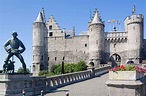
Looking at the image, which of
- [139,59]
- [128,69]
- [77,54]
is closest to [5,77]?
[128,69]

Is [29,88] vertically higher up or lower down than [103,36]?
lower down

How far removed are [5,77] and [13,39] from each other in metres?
2.45

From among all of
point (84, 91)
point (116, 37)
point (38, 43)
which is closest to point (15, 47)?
point (84, 91)

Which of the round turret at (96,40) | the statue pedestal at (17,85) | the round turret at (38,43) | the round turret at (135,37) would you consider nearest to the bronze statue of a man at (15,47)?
the statue pedestal at (17,85)

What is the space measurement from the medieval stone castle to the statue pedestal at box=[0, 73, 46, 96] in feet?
136

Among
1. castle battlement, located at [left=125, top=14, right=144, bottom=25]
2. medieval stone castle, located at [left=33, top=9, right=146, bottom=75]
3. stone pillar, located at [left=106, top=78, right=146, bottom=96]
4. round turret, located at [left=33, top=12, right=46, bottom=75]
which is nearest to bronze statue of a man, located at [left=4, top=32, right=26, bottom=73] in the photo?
stone pillar, located at [left=106, top=78, right=146, bottom=96]

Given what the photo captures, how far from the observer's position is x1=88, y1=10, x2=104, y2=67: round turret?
5609 cm

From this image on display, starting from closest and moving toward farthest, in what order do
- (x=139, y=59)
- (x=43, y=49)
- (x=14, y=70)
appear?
(x=14, y=70) < (x=139, y=59) < (x=43, y=49)

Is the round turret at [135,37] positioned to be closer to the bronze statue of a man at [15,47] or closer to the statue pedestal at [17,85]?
the statue pedestal at [17,85]

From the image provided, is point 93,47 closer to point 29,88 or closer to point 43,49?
point 43,49

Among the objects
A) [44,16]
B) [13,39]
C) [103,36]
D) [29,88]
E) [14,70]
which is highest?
[44,16]

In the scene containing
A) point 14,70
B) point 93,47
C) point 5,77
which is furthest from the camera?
point 93,47

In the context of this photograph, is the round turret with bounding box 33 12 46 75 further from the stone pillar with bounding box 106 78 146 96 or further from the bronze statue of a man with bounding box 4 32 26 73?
the stone pillar with bounding box 106 78 146 96

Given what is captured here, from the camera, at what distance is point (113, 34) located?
58.0m
